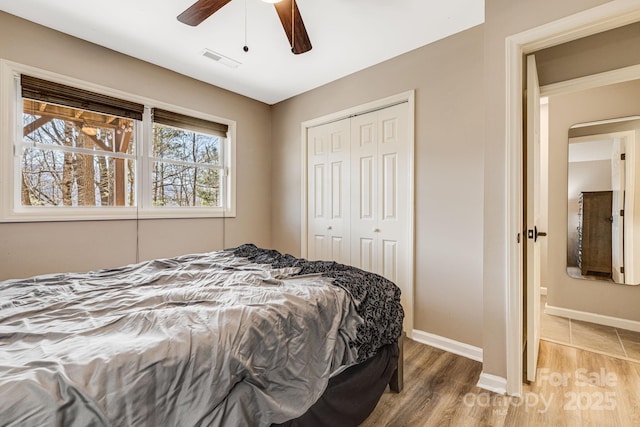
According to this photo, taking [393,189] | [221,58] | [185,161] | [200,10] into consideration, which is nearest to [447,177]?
[393,189]

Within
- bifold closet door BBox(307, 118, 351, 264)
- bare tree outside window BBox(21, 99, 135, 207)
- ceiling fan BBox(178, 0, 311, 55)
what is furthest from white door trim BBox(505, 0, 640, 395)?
bare tree outside window BBox(21, 99, 135, 207)

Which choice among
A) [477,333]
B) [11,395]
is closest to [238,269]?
[11,395]

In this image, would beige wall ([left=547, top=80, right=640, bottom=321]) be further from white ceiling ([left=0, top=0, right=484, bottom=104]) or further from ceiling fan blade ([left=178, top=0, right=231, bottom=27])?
ceiling fan blade ([left=178, top=0, right=231, bottom=27])

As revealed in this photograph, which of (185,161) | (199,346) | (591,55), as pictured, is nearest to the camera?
(199,346)

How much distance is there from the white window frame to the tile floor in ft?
11.7

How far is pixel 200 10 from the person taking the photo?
5.70 feet

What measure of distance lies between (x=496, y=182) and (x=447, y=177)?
62cm

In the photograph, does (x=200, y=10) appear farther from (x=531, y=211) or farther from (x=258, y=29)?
(x=531, y=211)

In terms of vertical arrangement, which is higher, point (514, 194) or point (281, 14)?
point (281, 14)

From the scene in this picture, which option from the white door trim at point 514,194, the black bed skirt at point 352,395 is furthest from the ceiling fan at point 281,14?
the black bed skirt at point 352,395

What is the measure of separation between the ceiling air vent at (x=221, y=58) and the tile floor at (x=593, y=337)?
3.90 meters

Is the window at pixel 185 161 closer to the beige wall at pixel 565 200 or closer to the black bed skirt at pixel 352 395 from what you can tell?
the black bed skirt at pixel 352 395

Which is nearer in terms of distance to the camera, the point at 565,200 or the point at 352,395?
the point at 352,395

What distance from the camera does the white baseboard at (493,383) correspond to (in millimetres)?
1814
